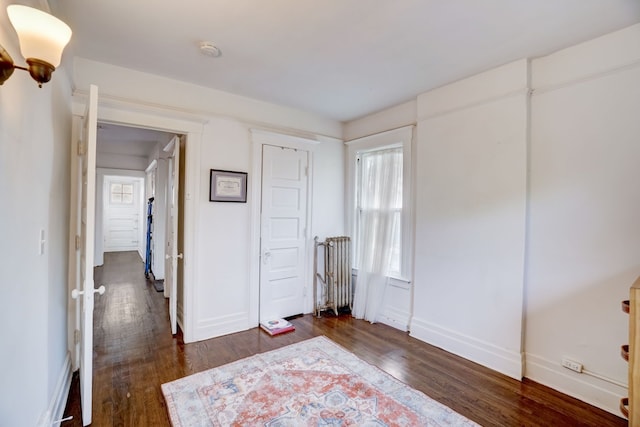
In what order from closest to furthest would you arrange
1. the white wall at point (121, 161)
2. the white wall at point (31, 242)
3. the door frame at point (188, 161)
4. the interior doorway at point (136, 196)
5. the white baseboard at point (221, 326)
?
1. the white wall at point (31, 242)
2. the door frame at point (188, 161)
3. the white baseboard at point (221, 326)
4. the interior doorway at point (136, 196)
5. the white wall at point (121, 161)

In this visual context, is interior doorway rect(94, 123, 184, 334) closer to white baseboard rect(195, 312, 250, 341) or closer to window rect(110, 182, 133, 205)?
window rect(110, 182, 133, 205)

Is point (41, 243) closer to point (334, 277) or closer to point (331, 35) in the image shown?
point (331, 35)

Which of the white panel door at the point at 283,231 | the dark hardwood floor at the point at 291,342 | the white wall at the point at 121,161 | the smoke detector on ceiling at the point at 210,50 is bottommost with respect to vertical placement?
the dark hardwood floor at the point at 291,342

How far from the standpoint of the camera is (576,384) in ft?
7.16

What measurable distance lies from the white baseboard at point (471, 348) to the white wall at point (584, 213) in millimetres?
131

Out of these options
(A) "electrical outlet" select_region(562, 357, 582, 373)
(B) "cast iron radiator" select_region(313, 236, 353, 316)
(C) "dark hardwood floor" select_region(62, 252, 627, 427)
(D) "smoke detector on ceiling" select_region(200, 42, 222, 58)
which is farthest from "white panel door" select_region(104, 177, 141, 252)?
(A) "electrical outlet" select_region(562, 357, 582, 373)

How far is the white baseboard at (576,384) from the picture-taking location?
2022 mm

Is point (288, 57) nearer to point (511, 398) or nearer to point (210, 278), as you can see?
point (210, 278)

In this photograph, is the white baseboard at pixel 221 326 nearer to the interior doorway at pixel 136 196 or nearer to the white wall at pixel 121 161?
the interior doorway at pixel 136 196

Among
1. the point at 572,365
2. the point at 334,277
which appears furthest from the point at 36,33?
the point at 572,365

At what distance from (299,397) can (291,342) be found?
91 centimetres

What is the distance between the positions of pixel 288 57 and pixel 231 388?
2702 mm

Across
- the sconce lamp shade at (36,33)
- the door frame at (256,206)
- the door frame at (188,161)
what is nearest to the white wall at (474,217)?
the door frame at (256,206)

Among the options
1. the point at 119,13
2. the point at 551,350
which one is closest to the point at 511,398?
the point at 551,350
